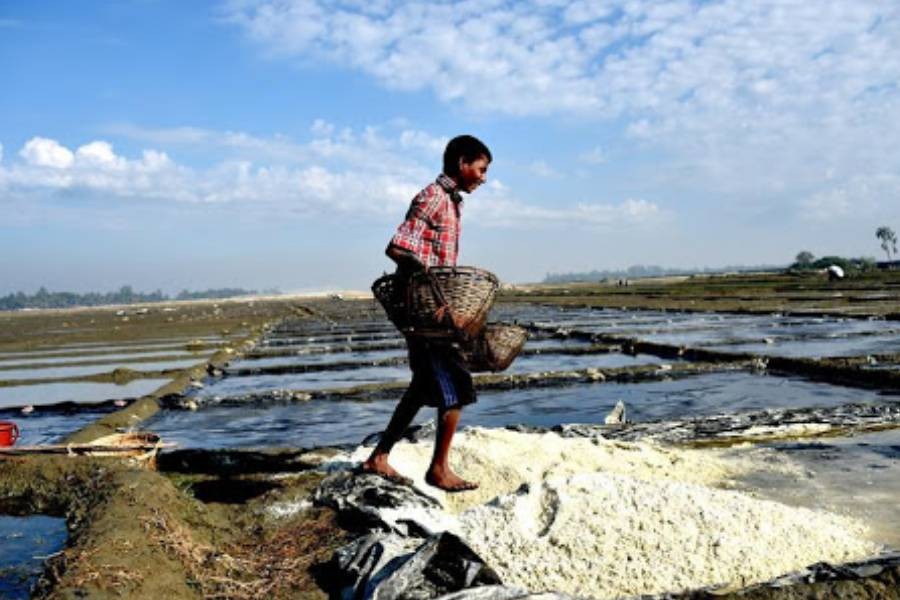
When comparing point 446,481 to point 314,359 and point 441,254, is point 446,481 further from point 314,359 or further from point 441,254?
point 314,359

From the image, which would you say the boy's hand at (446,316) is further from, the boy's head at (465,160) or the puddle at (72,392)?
the puddle at (72,392)

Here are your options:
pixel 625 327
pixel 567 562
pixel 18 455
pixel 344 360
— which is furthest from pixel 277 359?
pixel 567 562

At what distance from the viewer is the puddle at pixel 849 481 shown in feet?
9.34

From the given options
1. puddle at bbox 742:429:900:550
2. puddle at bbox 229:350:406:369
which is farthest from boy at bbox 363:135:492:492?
puddle at bbox 229:350:406:369

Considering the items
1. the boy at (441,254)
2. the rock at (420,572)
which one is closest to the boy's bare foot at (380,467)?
the boy at (441,254)

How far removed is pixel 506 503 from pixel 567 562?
431mm

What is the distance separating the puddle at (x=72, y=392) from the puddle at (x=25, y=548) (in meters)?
5.30

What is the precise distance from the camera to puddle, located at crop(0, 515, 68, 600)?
286 cm

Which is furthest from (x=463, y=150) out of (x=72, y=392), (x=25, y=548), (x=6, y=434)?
(x=72, y=392)

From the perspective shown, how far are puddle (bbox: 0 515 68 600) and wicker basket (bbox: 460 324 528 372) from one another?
1.80 metres

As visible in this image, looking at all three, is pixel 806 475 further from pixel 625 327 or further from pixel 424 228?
pixel 625 327

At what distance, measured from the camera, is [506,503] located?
110 inches

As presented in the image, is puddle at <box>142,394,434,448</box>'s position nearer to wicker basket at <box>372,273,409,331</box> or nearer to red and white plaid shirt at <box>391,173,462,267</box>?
wicker basket at <box>372,273,409,331</box>

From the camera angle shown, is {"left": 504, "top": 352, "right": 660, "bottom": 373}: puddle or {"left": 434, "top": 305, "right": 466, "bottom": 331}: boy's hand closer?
{"left": 434, "top": 305, "right": 466, "bottom": 331}: boy's hand
